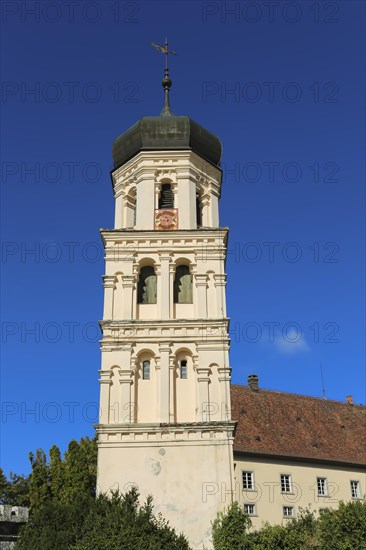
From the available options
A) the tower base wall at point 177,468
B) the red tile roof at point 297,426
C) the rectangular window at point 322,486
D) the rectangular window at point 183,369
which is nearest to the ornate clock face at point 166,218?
the rectangular window at point 183,369

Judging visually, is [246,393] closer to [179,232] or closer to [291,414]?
[291,414]

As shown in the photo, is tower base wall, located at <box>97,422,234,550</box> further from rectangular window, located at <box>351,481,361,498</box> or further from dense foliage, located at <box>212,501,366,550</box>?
rectangular window, located at <box>351,481,361,498</box>

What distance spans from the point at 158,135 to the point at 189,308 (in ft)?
28.7

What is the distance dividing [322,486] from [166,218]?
21.0 metres

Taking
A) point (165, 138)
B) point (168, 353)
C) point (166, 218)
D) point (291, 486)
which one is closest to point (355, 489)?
point (291, 486)

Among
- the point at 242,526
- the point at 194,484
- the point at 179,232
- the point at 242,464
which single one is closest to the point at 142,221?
the point at 179,232

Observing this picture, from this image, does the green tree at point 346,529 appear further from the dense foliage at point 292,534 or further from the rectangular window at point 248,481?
the rectangular window at point 248,481

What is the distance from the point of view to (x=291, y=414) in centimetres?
4616

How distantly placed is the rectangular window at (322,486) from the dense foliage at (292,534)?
17.7 metres

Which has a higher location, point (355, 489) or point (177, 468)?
point (355, 489)

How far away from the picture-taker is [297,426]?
44.8m

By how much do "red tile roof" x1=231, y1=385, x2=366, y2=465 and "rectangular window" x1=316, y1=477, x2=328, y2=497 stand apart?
124 centimetres

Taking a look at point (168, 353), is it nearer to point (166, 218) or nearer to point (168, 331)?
point (168, 331)

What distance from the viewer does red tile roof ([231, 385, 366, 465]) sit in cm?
4181
